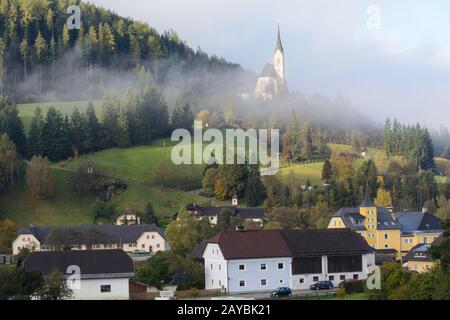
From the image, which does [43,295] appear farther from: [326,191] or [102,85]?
[102,85]

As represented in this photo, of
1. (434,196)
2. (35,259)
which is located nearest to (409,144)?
(434,196)

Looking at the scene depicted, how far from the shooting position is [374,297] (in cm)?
3553

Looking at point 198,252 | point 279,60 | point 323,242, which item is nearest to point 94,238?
point 198,252

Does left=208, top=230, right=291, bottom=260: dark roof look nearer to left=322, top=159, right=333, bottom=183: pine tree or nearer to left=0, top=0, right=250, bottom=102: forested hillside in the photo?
left=322, top=159, right=333, bottom=183: pine tree

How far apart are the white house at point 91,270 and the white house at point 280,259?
5848 millimetres

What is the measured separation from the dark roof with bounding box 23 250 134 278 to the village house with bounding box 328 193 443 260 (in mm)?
28668

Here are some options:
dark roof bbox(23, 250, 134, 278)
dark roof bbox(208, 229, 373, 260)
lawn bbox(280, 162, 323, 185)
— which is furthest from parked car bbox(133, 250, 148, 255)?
lawn bbox(280, 162, 323, 185)

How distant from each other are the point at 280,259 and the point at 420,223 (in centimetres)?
2540

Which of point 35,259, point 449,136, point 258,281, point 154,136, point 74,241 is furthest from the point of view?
point 449,136

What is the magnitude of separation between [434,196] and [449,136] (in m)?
68.3

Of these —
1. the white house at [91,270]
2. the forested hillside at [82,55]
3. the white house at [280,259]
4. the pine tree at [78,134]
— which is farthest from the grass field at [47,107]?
the white house at [91,270]

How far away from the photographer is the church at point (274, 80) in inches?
Result: 5571

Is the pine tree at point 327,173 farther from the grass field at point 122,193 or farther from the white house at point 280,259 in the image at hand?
the white house at point 280,259

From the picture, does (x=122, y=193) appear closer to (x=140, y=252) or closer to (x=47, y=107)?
(x=140, y=252)
